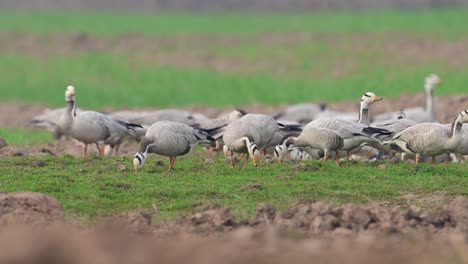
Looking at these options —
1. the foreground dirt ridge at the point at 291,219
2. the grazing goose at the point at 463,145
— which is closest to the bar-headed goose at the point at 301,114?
the grazing goose at the point at 463,145

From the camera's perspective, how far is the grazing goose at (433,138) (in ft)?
55.1

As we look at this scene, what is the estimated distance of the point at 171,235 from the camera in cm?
1153

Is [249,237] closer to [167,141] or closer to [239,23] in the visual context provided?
[167,141]

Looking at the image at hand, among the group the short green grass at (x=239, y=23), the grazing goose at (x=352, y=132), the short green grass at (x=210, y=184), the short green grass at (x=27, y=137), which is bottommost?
the short green grass at (x=27, y=137)

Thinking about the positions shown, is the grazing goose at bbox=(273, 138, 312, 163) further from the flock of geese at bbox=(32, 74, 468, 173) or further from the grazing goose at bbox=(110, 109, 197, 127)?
the grazing goose at bbox=(110, 109, 197, 127)

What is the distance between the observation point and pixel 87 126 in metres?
18.8

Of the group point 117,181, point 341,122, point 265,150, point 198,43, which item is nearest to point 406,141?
point 341,122

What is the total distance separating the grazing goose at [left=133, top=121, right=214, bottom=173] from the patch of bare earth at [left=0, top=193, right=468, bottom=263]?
3000 millimetres

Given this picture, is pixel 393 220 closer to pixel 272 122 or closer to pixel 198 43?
pixel 272 122

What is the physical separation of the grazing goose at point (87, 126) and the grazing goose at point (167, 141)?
7.60ft

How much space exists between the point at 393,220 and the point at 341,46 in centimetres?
3445

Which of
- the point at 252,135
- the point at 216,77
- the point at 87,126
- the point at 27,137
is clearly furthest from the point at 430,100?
the point at 216,77

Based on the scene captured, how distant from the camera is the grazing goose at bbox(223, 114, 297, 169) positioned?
53.7ft

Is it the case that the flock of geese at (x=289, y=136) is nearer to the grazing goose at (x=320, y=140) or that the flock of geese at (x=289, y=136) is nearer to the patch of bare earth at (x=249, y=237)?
the grazing goose at (x=320, y=140)
